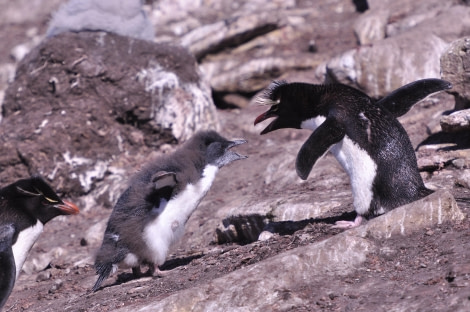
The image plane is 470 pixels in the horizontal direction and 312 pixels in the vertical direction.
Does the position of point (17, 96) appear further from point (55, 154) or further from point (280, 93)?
point (280, 93)

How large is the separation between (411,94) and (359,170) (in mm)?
757

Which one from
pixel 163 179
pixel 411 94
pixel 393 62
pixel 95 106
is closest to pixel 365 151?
pixel 411 94

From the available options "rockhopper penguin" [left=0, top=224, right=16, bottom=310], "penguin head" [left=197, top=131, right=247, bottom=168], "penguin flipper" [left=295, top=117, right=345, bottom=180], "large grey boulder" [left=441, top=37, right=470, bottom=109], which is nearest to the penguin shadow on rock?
"rockhopper penguin" [left=0, top=224, right=16, bottom=310]

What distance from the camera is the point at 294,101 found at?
5117mm

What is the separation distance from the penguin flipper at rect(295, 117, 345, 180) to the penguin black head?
30 centimetres

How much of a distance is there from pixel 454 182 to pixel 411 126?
234cm

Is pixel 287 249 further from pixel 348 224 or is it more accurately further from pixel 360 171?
pixel 360 171

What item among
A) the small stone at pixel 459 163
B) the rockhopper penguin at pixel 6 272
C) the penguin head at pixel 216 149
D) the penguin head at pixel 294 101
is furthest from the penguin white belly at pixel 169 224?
the small stone at pixel 459 163

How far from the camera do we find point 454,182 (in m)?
5.32

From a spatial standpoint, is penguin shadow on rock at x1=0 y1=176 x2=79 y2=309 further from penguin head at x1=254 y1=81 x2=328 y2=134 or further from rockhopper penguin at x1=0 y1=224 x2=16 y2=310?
penguin head at x1=254 y1=81 x2=328 y2=134

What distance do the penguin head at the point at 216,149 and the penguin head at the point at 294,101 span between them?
622mm

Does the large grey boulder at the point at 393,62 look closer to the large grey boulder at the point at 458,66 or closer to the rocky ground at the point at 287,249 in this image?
the rocky ground at the point at 287,249

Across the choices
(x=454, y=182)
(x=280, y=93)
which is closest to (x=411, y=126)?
(x=454, y=182)

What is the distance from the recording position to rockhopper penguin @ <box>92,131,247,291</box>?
17.2ft
